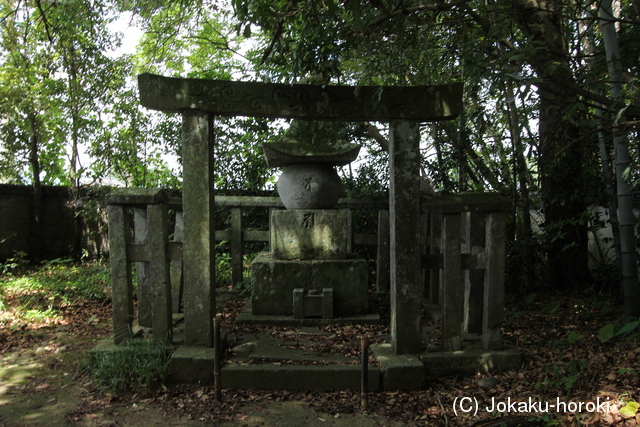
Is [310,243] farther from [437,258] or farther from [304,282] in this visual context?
[437,258]

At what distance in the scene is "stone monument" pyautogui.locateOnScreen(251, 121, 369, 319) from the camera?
18.0ft

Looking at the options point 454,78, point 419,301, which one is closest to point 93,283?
point 419,301

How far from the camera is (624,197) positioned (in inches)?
171

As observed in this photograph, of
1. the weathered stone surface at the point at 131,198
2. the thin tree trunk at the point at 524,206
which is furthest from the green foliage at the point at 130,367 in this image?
the thin tree trunk at the point at 524,206

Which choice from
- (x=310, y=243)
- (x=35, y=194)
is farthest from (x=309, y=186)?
(x=35, y=194)

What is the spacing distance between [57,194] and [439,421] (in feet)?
33.4

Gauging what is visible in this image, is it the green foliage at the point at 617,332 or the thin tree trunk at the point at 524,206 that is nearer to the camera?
the green foliage at the point at 617,332

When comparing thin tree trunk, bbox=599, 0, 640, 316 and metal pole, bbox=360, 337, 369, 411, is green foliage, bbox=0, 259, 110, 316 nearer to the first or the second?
metal pole, bbox=360, 337, 369, 411

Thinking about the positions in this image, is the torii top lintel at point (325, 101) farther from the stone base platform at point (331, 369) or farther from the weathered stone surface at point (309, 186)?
the stone base platform at point (331, 369)

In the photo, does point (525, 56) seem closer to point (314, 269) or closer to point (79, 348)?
point (314, 269)

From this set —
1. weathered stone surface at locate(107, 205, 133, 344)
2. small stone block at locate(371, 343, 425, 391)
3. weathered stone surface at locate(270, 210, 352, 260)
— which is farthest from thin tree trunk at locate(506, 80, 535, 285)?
weathered stone surface at locate(107, 205, 133, 344)

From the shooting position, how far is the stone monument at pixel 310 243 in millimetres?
5484

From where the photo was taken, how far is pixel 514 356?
388cm

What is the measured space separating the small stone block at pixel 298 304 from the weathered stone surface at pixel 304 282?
0.17 m
